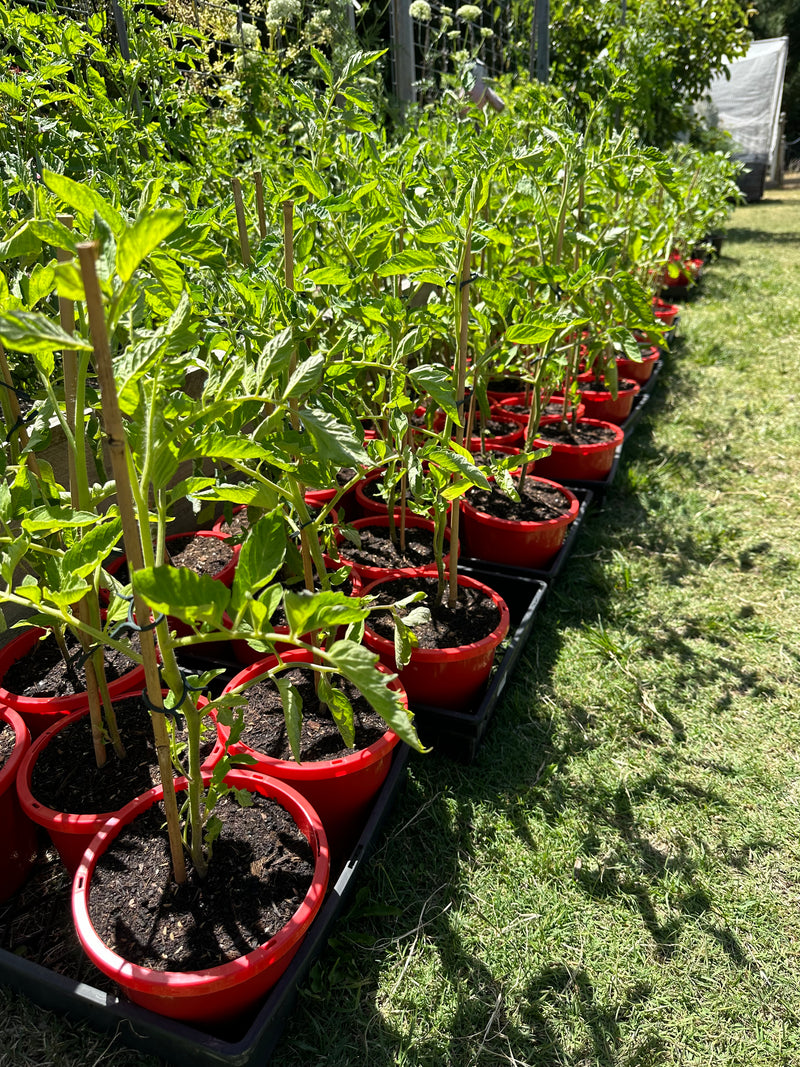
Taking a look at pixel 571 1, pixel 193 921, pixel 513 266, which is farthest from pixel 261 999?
pixel 571 1

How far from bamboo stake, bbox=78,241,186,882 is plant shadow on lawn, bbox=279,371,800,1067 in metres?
0.41

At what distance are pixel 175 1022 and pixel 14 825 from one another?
0.51 m

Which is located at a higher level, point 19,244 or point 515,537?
point 19,244

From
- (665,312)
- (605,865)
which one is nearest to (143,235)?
(605,865)

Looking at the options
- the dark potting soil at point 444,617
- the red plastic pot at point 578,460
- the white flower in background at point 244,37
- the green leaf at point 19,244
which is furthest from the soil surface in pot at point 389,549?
the white flower in background at point 244,37

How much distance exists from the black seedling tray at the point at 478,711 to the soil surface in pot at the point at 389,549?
0.40ft

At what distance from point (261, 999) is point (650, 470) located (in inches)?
102

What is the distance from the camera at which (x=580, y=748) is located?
174 centimetres

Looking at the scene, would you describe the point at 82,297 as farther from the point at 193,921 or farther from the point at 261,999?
the point at 261,999

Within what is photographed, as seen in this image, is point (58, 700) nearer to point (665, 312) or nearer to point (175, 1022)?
point (175, 1022)

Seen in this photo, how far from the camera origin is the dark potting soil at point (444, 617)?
5.45 ft

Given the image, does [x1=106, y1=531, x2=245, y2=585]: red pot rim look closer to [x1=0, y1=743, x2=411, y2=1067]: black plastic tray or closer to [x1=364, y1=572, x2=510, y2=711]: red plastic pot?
[x1=364, y1=572, x2=510, y2=711]: red plastic pot

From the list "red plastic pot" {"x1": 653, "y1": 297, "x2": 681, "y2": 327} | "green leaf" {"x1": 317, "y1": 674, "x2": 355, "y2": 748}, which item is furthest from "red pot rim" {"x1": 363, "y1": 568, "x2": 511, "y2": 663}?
"red plastic pot" {"x1": 653, "y1": 297, "x2": 681, "y2": 327}

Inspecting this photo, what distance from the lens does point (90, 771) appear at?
1305 mm
